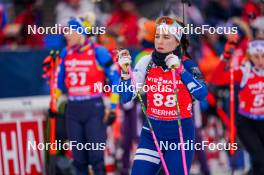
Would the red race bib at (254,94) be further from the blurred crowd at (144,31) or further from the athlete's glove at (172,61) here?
the athlete's glove at (172,61)

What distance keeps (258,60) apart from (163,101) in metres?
2.04

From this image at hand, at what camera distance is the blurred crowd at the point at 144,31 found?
10477mm

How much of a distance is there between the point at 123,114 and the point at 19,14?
3.41 meters

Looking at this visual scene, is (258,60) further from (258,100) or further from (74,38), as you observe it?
(74,38)

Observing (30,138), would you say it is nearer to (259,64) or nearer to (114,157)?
(114,157)

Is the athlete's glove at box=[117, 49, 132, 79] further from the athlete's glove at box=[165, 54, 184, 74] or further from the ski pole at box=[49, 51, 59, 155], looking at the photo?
the ski pole at box=[49, 51, 59, 155]

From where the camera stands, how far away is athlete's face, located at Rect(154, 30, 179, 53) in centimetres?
723

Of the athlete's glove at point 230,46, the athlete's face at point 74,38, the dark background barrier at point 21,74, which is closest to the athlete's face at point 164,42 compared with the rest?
the athlete's face at point 74,38

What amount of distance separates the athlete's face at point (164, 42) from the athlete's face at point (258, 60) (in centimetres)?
189

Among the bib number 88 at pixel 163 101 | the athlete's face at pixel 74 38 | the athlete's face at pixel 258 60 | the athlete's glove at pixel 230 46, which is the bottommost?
the bib number 88 at pixel 163 101

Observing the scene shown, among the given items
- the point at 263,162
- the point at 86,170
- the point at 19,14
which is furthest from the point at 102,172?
the point at 19,14

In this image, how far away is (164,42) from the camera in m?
7.23

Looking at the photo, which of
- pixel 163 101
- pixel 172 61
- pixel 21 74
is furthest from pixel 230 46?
pixel 21 74

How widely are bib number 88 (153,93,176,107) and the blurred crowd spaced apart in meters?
2.55
